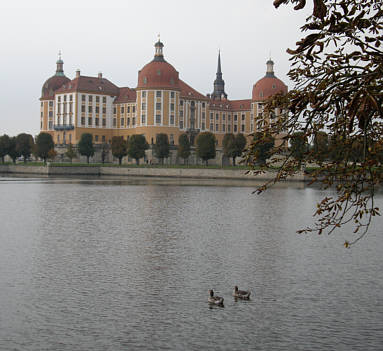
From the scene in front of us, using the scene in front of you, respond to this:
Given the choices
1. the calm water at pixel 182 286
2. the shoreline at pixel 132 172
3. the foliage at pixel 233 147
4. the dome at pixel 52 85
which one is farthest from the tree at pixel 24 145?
the calm water at pixel 182 286

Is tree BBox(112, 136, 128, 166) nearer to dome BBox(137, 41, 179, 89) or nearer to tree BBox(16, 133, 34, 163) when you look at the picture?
dome BBox(137, 41, 179, 89)

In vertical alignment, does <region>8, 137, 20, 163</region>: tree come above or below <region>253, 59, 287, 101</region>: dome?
below

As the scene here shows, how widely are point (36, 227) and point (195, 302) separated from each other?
15538 mm

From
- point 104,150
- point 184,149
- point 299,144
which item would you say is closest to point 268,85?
point 184,149

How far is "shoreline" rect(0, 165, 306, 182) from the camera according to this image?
8525 centimetres

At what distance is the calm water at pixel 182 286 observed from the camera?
12.2 metres

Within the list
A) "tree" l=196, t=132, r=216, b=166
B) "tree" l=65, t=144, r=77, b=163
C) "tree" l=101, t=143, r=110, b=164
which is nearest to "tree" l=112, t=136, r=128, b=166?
"tree" l=65, t=144, r=77, b=163

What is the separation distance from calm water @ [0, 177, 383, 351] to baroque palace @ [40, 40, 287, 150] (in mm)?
82454

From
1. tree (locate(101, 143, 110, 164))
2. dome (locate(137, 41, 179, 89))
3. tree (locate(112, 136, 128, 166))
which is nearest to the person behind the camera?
tree (locate(112, 136, 128, 166))

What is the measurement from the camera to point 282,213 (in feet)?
119

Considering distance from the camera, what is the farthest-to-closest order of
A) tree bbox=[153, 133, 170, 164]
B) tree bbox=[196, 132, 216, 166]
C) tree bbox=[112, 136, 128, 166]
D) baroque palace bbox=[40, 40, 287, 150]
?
baroque palace bbox=[40, 40, 287, 150]
tree bbox=[112, 136, 128, 166]
tree bbox=[153, 133, 170, 164]
tree bbox=[196, 132, 216, 166]

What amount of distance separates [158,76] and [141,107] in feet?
20.9

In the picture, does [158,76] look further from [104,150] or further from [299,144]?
[299,144]

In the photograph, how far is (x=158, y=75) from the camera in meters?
112
